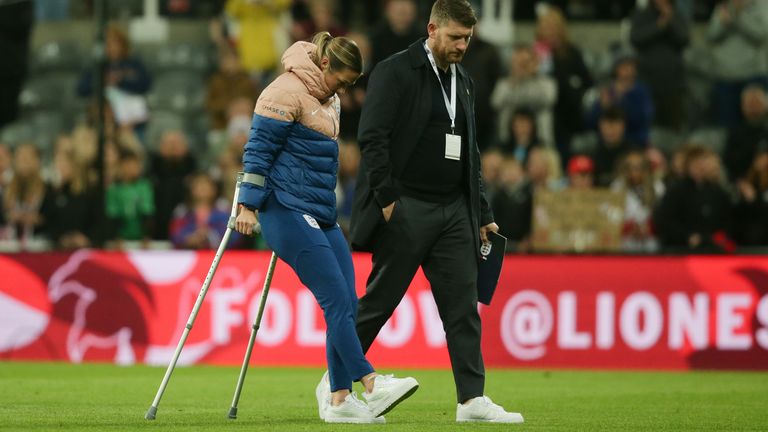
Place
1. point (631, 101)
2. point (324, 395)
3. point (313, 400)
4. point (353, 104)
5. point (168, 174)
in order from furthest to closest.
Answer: point (168, 174) < point (353, 104) < point (631, 101) < point (313, 400) < point (324, 395)

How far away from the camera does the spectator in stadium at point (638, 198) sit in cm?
1645

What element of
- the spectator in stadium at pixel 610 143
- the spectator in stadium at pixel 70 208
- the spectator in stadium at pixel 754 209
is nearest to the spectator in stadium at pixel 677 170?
the spectator in stadium at pixel 610 143

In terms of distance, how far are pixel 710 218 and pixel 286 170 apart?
8.57 m

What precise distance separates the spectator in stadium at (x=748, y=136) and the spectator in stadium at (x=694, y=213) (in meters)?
1.59

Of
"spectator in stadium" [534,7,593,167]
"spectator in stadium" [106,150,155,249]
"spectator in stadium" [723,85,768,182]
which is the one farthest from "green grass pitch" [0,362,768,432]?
"spectator in stadium" [534,7,593,167]

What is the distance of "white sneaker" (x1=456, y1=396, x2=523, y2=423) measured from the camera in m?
8.91

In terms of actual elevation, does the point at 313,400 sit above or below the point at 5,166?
below

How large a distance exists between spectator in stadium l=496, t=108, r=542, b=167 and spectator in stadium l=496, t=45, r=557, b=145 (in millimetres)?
199

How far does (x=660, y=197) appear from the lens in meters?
16.5

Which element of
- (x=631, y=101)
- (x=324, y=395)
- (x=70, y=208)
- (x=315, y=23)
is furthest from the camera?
(x=315, y=23)

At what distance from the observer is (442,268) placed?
29.8 feet

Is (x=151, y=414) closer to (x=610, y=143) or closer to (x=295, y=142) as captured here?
(x=295, y=142)

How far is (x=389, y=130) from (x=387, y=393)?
1.48 meters

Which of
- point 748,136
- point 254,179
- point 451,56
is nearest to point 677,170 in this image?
point 748,136
